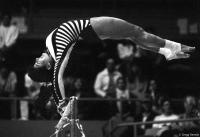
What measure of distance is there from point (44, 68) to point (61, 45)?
43 cm

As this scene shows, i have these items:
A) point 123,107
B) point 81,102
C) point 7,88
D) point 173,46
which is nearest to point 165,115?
point 123,107

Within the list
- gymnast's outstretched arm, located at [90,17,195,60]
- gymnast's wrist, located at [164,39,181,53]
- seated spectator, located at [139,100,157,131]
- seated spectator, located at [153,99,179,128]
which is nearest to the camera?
gymnast's outstretched arm, located at [90,17,195,60]

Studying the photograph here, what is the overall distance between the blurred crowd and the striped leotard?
3.52 meters

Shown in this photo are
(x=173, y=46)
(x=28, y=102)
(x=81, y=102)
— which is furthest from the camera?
(x=28, y=102)

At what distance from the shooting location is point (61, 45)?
9953mm

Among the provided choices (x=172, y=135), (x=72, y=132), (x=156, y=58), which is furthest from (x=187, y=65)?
(x=72, y=132)

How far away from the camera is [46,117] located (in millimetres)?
13922

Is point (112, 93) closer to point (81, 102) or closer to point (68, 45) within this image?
point (81, 102)

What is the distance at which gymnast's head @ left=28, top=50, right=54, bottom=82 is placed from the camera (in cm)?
995

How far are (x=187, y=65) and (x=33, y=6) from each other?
417 centimetres

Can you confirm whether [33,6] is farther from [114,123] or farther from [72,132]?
[72,132]

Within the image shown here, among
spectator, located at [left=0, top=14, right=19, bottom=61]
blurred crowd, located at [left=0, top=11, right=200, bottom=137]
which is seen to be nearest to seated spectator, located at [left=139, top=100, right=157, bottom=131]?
blurred crowd, located at [left=0, top=11, right=200, bottom=137]

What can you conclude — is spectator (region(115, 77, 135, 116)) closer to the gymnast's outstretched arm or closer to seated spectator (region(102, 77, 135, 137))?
seated spectator (region(102, 77, 135, 137))

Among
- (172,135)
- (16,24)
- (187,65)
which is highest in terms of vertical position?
(16,24)
